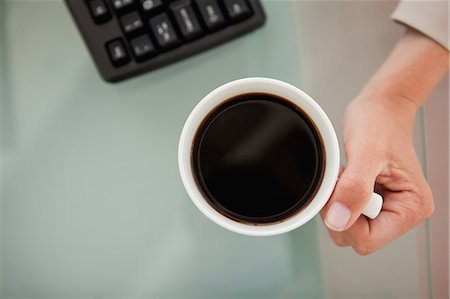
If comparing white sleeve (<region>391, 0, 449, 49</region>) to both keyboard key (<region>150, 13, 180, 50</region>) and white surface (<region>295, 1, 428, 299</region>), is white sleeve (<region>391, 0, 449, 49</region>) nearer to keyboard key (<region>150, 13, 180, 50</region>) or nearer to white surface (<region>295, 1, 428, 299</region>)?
white surface (<region>295, 1, 428, 299</region>)

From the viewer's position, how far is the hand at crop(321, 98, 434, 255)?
1.19 feet

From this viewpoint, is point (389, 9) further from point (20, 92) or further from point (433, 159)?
point (20, 92)

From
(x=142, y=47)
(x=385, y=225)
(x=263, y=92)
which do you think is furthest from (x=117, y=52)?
(x=385, y=225)

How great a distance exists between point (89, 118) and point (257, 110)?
0.56 feet

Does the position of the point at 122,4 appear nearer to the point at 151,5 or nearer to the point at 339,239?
the point at 151,5

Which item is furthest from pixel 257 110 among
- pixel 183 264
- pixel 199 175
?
pixel 183 264

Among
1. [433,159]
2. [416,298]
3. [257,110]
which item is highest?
[257,110]

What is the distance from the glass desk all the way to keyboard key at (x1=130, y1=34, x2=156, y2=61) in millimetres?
24

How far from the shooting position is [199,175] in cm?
33

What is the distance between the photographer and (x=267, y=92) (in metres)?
0.30

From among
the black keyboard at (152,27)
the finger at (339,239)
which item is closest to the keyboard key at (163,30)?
the black keyboard at (152,27)

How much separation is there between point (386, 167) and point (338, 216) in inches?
3.0

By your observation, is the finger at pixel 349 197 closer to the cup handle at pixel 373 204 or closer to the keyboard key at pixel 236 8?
the cup handle at pixel 373 204

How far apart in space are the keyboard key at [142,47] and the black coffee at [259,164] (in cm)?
11
